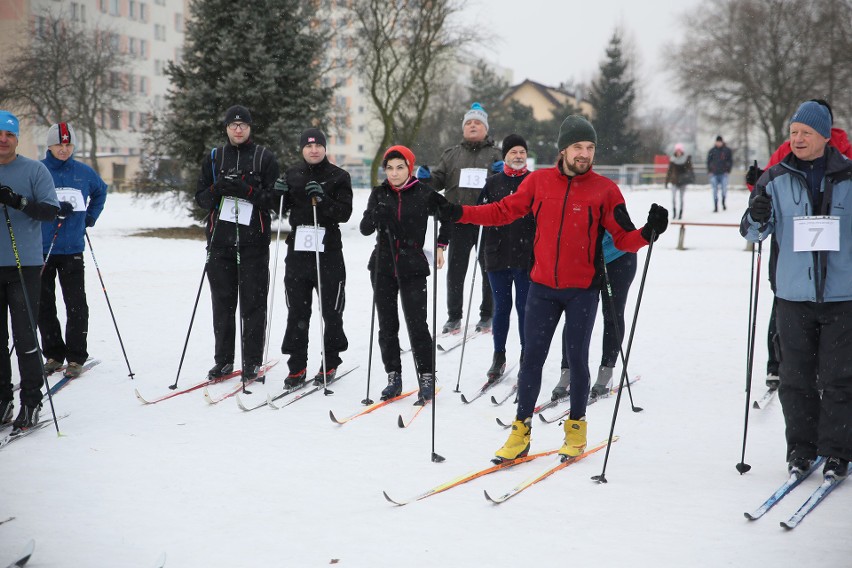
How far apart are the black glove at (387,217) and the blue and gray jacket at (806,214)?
229 cm

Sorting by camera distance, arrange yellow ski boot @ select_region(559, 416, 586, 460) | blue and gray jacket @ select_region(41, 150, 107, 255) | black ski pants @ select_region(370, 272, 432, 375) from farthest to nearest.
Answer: blue and gray jacket @ select_region(41, 150, 107, 255), black ski pants @ select_region(370, 272, 432, 375), yellow ski boot @ select_region(559, 416, 586, 460)

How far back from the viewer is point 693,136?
86.9 meters

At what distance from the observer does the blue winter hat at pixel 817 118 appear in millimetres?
3939

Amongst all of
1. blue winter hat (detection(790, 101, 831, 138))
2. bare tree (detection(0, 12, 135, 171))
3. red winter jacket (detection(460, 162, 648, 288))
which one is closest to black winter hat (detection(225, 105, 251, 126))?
red winter jacket (detection(460, 162, 648, 288))

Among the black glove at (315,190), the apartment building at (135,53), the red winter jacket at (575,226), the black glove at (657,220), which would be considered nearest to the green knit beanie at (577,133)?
the red winter jacket at (575,226)

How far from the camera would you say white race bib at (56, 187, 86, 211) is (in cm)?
636

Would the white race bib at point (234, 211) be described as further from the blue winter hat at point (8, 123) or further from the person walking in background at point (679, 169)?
the person walking in background at point (679, 169)

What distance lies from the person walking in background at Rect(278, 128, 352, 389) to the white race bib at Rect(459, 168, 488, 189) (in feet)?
6.18

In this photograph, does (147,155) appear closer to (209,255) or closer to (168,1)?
(209,255)

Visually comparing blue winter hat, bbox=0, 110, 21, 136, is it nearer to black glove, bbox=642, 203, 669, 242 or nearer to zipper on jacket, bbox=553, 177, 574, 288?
zipper on jacket, bbox=553, 177, 574, 288

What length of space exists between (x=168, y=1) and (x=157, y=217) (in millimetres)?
40225

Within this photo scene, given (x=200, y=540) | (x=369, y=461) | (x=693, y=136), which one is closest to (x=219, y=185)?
(x=369, y=461)

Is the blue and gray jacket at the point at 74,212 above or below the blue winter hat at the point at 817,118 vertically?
below

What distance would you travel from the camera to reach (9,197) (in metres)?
4.74
